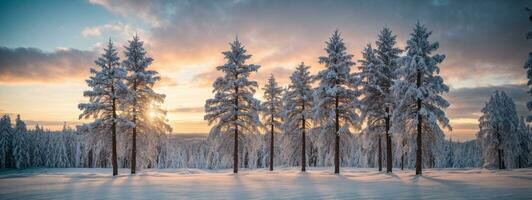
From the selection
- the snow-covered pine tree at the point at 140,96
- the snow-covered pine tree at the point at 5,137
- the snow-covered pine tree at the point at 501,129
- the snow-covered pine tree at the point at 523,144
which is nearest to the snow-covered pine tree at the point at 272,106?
the snow-covered pine tree at the point at 140,96

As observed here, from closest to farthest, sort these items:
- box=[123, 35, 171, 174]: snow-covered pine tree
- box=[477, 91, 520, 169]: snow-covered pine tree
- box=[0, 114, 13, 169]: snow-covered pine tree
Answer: box=[123, 35, 171, 174]: snow-covered pine tree < box=[477, 91, 520, 169]: snow-covered pine tree < box=[0, 114, 13, 169]: snow-covered pine tree

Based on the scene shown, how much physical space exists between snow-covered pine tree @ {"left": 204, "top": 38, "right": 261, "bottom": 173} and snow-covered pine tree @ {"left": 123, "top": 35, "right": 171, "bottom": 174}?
4.51 metres

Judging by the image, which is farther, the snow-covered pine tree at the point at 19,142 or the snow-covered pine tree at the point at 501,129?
the snow-covered pine tree at the point at 19,142

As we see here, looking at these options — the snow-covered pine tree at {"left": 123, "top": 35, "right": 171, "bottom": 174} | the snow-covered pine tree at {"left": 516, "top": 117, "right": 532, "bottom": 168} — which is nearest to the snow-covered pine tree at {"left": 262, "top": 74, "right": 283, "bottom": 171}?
the snow-covered pine tree at {"left": 123, "top": 35, "right": 171, "bottom": 174}

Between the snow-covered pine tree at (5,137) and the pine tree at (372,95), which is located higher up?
the pine tree at (372,95)

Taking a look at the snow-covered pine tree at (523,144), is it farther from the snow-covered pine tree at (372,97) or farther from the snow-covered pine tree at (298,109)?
the snow-covered pine tree at (298,109)

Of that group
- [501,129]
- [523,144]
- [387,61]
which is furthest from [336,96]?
[523,144]

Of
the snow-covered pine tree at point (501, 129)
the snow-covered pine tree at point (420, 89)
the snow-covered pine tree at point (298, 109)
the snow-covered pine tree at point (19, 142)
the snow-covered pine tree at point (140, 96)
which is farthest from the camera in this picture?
the snow-covered pine tree at point (19, 142)

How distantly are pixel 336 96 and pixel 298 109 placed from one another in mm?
5902

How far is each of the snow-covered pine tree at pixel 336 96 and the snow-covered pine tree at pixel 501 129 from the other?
2668cm

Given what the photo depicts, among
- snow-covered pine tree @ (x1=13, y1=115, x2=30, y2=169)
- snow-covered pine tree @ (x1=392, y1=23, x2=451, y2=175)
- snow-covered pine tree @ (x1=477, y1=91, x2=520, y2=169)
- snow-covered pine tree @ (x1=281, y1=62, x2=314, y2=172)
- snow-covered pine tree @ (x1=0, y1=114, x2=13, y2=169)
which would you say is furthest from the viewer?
snow-covered pine tree @ (x1=13, y1=115, x2=30, y2=169)

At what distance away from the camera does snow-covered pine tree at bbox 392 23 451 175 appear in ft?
74.7

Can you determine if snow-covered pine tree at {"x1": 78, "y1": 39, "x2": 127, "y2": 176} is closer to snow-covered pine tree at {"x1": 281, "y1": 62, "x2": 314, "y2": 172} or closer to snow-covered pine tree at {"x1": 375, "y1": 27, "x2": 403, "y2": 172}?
snow-covered pine tree at {"x1": 281, "y1": 62, "x2": 314, "y2": 172}

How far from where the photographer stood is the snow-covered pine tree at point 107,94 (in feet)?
82.7
